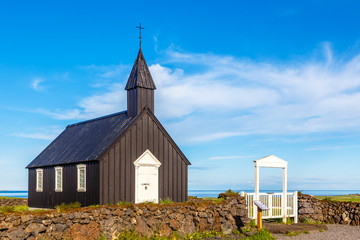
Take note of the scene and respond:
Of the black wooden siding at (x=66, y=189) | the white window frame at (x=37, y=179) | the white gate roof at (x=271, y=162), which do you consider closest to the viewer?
the black wooden siding at (x=66, y=189)

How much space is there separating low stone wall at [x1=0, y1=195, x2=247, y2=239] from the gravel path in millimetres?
2564

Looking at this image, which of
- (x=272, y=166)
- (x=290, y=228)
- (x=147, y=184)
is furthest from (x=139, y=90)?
(x=290, y=228)

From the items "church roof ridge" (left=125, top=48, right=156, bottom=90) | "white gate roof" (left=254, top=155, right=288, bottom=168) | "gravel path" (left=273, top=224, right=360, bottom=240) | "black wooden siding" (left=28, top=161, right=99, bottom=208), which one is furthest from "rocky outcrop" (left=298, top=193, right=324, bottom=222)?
"black wooden siding" (left=28, top=161, right=99, bottom=208)

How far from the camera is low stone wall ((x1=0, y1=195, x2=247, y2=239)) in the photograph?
1402 cm

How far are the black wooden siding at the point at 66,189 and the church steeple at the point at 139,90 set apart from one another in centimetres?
440

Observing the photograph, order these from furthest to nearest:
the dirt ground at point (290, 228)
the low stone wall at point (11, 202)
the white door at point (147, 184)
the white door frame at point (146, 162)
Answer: the low stone wall at point (11, 202)
the white door at point (147, 184)
the white door frame at point (146, 162)
the dirt ground at point (290, 228)

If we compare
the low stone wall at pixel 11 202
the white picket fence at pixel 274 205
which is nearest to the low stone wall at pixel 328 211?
the white picket fence at pixel 274 205

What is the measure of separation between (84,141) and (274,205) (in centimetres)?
1195

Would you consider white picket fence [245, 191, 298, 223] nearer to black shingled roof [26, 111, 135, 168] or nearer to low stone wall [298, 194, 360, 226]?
low stone wall [298, 194, 360, 226]

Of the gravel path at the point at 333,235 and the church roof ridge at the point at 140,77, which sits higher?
the church roof ridge at the point at 140,77

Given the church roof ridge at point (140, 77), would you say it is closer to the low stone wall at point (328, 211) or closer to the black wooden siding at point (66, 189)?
the black wooden siding at point (66, 189)

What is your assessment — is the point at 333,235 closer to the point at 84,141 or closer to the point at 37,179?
the point at 84,141

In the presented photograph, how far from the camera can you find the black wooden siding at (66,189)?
2173 cm

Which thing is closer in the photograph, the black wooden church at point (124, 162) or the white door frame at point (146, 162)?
the black wooden church at point (124, 162)
